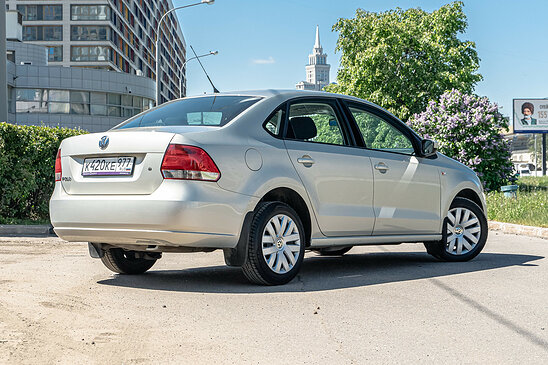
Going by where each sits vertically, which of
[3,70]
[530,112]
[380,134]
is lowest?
[380,134]

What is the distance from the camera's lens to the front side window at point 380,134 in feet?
24.3

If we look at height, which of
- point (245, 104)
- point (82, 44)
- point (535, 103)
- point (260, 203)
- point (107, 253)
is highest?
point (82, 44)

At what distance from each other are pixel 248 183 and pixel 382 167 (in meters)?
1.84

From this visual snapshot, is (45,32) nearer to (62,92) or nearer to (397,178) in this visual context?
(62,92)

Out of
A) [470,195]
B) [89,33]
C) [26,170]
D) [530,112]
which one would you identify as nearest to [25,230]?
[26,170]

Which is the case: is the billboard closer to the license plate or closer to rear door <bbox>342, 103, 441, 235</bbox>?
rear door <bbox>342, 103, 441, 235</bbox>

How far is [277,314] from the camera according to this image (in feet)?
16.7

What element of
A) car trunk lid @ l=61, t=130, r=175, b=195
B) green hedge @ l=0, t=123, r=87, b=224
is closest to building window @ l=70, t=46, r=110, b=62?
green hedge @ l=0, t=123, r=87, b=224

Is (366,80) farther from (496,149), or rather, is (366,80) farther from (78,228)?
(78,228)

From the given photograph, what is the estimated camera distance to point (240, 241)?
5.94 metres

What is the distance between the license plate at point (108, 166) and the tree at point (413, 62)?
1406 inches

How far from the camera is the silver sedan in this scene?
5750mm

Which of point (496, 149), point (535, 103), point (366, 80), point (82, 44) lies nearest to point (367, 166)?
point (496, 149)

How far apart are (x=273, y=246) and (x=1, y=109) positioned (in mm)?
11084
